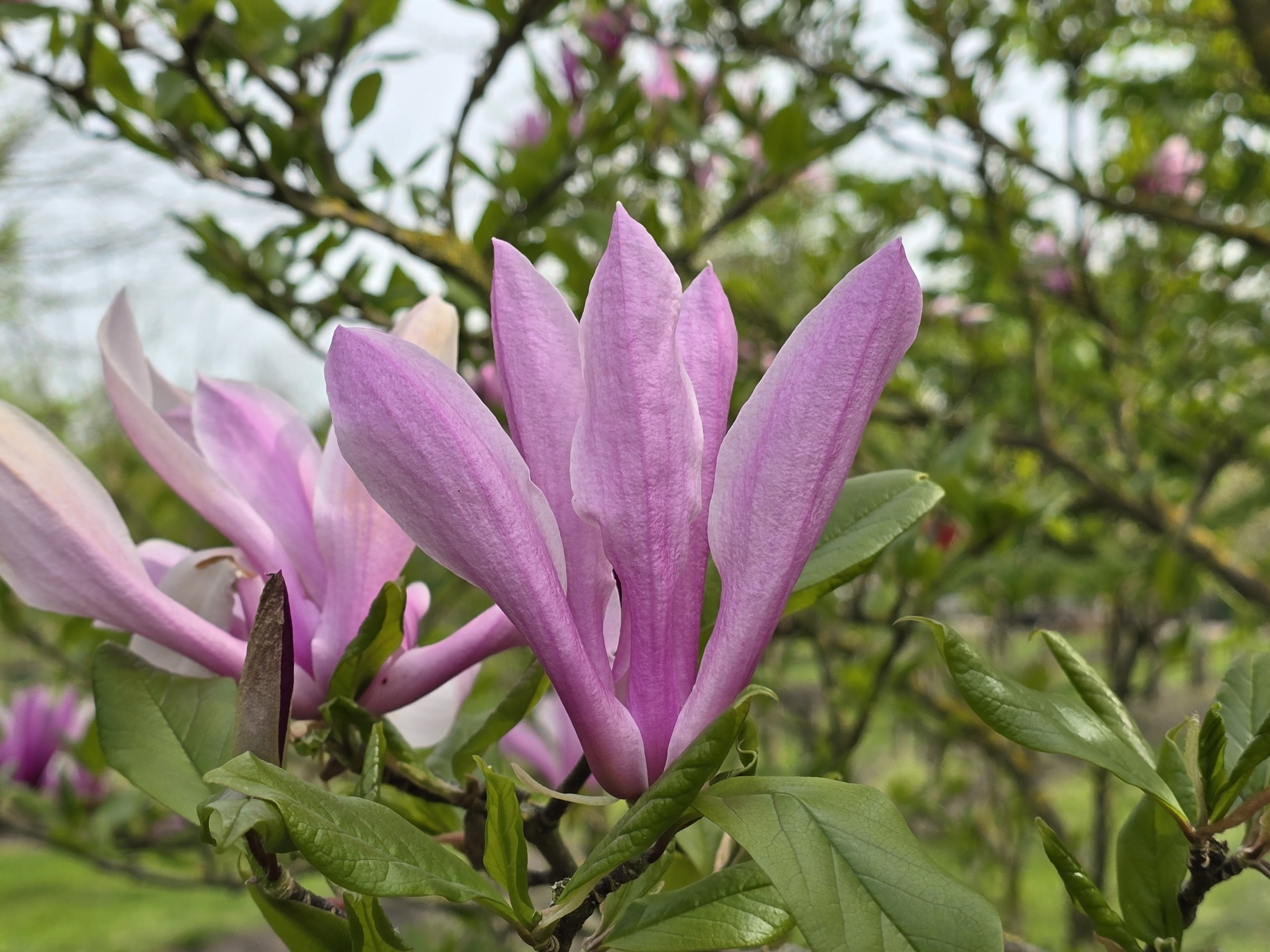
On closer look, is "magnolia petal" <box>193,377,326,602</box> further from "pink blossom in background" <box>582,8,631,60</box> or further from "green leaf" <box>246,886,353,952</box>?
"pink blossom in background" <box>582,8,631,60</box>

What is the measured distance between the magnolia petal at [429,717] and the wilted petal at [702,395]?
0.81 ft

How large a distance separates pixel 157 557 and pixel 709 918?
388 millimetres

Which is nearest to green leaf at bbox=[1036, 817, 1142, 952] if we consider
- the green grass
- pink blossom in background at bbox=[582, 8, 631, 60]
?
pink blossom in background at bbox=[582, 8, 631, 60]

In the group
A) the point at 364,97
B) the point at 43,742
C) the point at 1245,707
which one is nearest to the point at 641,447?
the point at 1245,707

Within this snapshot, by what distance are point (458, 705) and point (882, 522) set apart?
1.02ft

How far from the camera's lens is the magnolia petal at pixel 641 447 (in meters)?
0.39

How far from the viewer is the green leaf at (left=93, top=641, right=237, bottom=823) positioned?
478 mm

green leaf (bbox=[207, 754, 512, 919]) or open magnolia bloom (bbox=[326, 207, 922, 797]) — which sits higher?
open magnolia bloom (bbox=[326, 207, 922, 797])

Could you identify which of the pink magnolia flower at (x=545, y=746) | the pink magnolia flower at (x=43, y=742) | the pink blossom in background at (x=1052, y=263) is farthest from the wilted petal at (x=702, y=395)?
the pink blossom in background at (x=1052, y=263)

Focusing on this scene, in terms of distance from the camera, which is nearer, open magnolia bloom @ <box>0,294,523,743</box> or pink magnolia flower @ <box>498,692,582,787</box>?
open magnolia bloom @ <box>0,294,523,743</box>

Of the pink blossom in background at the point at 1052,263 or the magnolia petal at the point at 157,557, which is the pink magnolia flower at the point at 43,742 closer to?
the magnolia petal at the point at 157,557

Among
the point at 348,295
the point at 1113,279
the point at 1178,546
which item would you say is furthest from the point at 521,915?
the point at 1113,279

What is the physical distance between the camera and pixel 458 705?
25.9 inches

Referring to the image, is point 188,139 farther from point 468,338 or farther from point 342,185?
point 468,338
